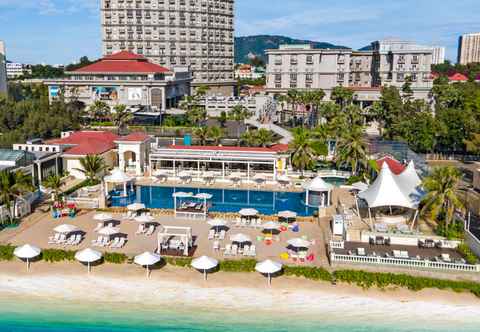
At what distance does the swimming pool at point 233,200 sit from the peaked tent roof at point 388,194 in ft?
24.1

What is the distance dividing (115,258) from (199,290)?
21.0ft

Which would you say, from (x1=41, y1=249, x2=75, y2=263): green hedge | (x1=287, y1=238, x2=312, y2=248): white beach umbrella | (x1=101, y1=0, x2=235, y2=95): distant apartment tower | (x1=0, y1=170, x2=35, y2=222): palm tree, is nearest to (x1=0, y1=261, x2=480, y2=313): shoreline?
(x1=41, y1=249, x2=75, y2=263): green hedge

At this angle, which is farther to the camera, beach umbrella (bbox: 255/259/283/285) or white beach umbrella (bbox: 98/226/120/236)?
white beach umbrella (bbox: 98/226/120/236)

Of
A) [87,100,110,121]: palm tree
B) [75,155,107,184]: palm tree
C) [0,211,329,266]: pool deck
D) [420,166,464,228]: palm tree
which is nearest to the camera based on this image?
[420,166,464,228]: palm tree

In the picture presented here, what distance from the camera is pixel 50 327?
24.0 metres

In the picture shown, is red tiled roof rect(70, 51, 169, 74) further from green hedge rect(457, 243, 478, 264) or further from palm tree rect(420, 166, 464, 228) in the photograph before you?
green hedge rect(457, 243, 478, 264)

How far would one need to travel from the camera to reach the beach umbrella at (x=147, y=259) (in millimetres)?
27938

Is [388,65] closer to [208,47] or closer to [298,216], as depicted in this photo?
[208,47]

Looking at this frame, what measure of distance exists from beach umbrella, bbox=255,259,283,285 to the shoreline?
0.58 m

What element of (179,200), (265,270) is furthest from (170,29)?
(265,270)

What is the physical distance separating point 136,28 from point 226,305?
98889mm

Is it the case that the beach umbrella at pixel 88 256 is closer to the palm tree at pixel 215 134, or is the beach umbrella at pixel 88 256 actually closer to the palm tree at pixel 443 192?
the palm tree at pixel 443 192

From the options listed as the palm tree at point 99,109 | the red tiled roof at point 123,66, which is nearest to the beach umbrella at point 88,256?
the palm tree at point 99,109

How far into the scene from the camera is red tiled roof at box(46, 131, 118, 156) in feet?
170
